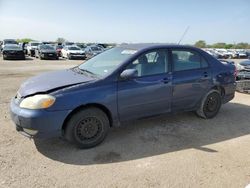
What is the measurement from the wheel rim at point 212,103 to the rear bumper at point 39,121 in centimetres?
317

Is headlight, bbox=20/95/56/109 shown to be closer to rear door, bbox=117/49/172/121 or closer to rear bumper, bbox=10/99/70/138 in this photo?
rear bumper, bbox=10/99/70/138

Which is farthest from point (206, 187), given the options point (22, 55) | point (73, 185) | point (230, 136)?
point (22, 55)

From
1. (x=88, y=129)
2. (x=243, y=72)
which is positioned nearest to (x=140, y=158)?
(x=88, y=129)

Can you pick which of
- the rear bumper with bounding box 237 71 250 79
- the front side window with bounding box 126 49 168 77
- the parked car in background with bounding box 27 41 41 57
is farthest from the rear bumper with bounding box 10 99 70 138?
the parked car in background with bounding box 27 41 41 57

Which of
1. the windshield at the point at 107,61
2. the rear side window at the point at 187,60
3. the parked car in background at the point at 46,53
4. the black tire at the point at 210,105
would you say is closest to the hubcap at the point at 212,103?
the black tire at the point at 210,105

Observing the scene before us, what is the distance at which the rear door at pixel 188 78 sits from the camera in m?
5.07

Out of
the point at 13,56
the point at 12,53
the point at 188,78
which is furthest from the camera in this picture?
the point at 13,56

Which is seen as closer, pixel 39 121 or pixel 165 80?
pixel 39 121

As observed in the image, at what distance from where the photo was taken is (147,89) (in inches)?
182

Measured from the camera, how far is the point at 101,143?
14.5 ft

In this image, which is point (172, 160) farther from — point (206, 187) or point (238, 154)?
point (238, 154)

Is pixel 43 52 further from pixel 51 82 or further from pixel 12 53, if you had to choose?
pixel 51 82

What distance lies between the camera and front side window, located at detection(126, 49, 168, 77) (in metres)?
4.65

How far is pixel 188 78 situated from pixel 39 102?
Answer: 9.31ft
